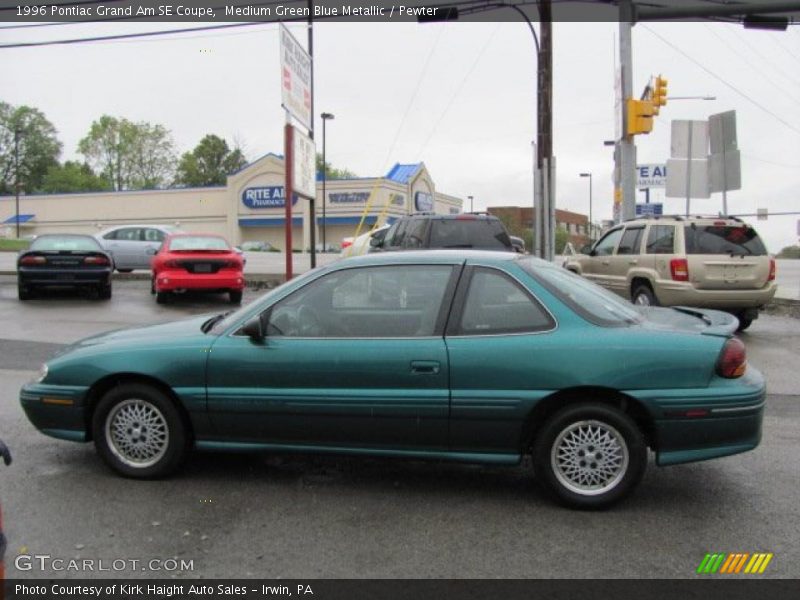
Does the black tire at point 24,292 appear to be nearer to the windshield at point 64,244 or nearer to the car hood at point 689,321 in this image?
the windshield at point 64,244

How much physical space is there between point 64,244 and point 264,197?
4127cm

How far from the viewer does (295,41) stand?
13.3 m

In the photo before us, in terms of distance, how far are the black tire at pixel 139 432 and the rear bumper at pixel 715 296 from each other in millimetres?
8306

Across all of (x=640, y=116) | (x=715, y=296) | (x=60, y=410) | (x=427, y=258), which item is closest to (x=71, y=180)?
(x=640, y=116)

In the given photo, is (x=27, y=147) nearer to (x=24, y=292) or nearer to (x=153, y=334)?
(x=24, y=292)

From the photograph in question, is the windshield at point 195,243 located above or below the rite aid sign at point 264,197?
below

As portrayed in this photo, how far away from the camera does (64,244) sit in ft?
47.4

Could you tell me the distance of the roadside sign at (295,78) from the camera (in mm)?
12654

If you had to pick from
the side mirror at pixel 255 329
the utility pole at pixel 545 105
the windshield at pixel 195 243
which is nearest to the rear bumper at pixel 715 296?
the utility pole at pixel 545 105

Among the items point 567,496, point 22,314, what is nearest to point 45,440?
point 567,496

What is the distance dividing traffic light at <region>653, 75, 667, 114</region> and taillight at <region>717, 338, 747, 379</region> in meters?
13.2

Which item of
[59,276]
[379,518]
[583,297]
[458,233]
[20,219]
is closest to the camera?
[379,518]

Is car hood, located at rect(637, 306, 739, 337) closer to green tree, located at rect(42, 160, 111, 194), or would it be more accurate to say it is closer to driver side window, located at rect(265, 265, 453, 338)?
driver side window, located at rect(265, 265, 453, 338)
